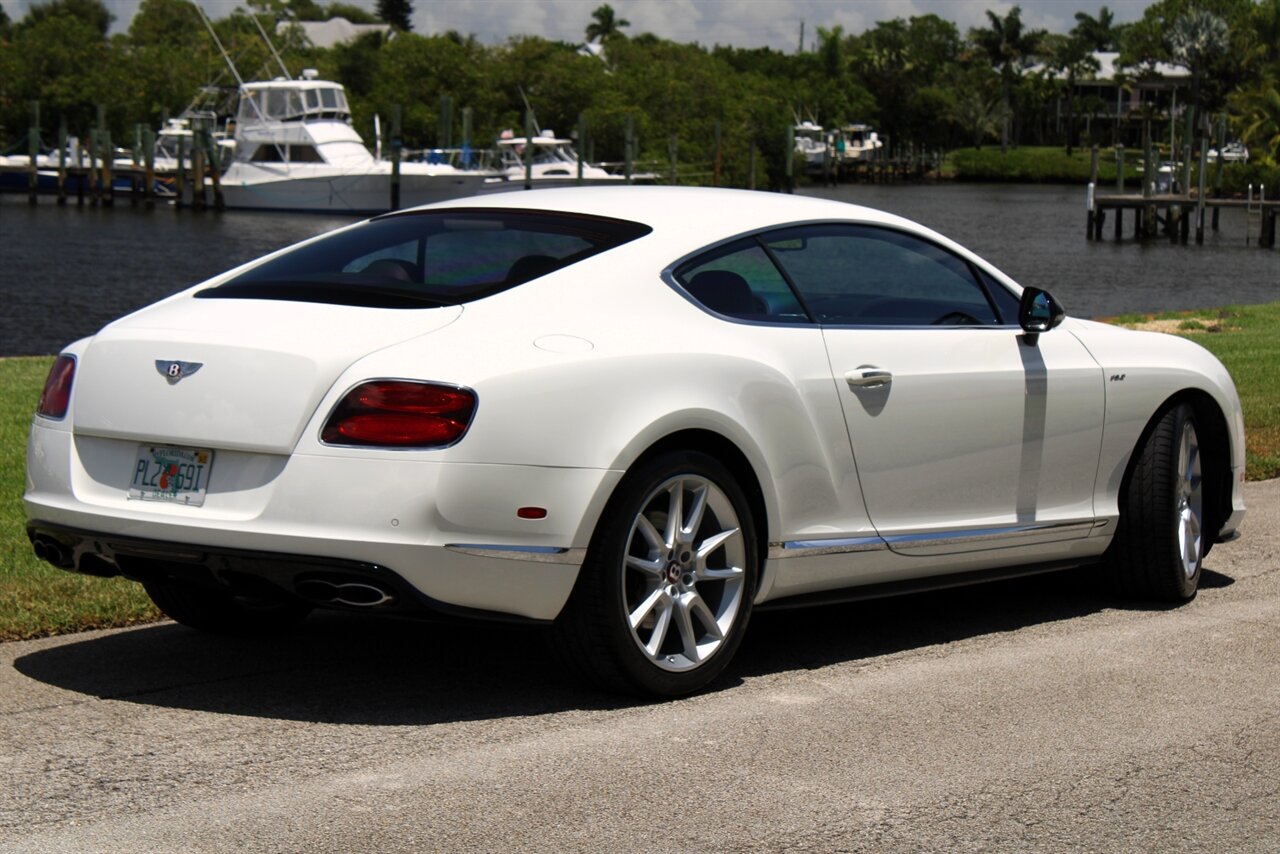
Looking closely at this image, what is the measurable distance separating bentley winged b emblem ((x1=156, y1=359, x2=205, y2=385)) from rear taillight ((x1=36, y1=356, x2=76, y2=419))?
37 cm

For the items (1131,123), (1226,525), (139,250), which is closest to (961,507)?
(1226,525)

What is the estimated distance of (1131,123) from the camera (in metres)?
171

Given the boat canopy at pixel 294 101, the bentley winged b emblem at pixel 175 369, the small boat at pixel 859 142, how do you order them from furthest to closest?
the small boat at pixel 859 142, the boat canopy at pixel 294 101, the bentley winged b emblem at pixel 175 369

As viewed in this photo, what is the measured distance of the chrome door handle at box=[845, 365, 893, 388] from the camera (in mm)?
6000

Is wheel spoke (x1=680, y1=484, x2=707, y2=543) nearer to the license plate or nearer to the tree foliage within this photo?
the license plate

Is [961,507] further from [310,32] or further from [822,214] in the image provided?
[310,32]

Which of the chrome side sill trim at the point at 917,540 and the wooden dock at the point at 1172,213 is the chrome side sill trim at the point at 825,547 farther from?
the wooden dock at the point at 1172,213

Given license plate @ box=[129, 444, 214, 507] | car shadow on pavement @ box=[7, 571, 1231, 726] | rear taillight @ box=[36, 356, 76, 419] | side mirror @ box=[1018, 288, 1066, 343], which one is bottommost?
car shadow on pavement @ box=[7, 571, 1231, 726]

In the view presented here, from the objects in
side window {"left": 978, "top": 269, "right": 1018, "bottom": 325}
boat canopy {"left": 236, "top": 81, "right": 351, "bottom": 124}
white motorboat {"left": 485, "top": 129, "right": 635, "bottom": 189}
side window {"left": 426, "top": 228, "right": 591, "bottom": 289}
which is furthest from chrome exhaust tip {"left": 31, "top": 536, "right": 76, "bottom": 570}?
boat canopy {"left": 236, "top": 81, "right": 351, "bottom": 124}

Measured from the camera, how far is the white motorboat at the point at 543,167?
7931 centimetres

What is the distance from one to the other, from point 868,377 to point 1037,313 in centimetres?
95

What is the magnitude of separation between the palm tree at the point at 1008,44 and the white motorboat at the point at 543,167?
9352cm

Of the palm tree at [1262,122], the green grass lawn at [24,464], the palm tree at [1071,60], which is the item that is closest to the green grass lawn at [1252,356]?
the green grass lawn at [24,464]

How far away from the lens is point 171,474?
512cm
